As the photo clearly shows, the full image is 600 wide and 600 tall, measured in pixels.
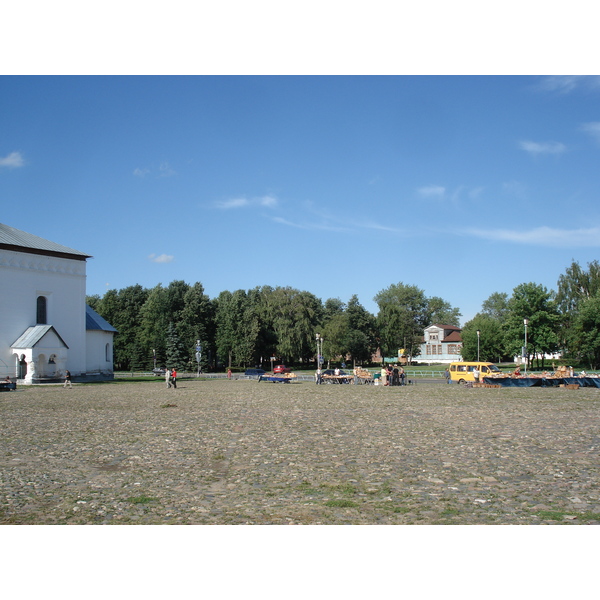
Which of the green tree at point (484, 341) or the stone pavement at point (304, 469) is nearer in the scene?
the stone pavement at point (304, 469)

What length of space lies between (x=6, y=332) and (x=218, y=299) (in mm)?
43639

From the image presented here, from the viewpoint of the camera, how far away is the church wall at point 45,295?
4969 cm

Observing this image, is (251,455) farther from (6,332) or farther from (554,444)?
(6,332)

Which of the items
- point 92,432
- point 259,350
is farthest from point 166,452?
point 259,350

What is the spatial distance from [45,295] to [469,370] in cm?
3821

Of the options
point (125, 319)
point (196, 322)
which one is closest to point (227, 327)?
point (196, 322)

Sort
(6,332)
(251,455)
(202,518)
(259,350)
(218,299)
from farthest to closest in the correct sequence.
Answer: (218,299) → (259,350) → (6,332) → (251,455) → (202,518)

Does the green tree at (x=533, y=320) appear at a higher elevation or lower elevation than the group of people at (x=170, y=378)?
higher

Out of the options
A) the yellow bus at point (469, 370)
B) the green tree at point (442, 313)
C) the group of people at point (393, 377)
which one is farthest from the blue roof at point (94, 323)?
the green tree at point (442, 313)

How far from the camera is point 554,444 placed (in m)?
12.4

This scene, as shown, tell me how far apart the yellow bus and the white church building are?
→ 113ft

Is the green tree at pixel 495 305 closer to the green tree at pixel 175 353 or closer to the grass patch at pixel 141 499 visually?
the green tree at pixel 175 353

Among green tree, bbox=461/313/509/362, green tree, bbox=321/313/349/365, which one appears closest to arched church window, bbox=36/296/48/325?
green tree, bbox=321/313/349/365

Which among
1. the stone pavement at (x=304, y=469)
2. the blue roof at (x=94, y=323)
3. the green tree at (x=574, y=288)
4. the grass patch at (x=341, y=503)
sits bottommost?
the stone pavement at (x=304, y=469)
